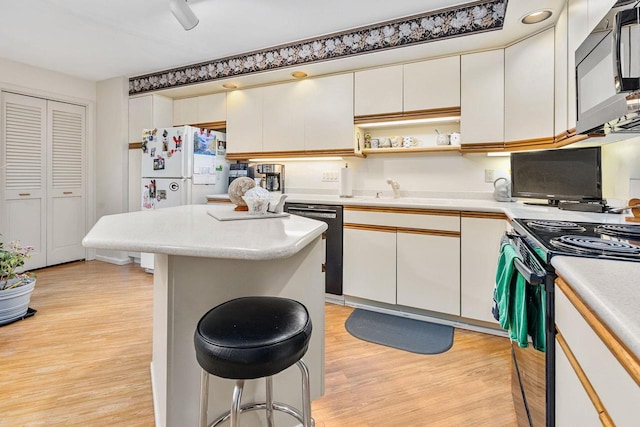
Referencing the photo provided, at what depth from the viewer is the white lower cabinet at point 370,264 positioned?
268 cm

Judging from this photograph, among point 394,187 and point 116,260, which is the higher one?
point 394,187

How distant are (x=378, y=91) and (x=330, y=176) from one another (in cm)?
102

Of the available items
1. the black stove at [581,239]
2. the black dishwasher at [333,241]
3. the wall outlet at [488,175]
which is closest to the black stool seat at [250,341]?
the black stove at [581,239]

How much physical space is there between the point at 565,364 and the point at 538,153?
1.99 metres

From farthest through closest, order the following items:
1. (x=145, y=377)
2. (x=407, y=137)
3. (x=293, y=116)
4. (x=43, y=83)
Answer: (x=43, y=83)
(x=293, y=116)
(x=407, y=137)
(x=145, y=377)

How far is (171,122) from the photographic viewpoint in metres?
4.26

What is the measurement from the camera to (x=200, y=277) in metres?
1.21

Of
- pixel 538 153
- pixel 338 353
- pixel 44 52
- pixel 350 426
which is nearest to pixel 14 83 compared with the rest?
pixel 44 52

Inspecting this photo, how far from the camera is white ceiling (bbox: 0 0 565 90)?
246 cm

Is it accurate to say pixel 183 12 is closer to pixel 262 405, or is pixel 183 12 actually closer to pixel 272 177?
pixel 272 177

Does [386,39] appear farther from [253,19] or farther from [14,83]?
[14,83]

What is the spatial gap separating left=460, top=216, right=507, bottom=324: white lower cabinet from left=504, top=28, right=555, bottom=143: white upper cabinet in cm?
68

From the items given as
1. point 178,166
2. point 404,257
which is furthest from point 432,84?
point 178,166

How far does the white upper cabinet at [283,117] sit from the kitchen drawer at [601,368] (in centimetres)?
285
